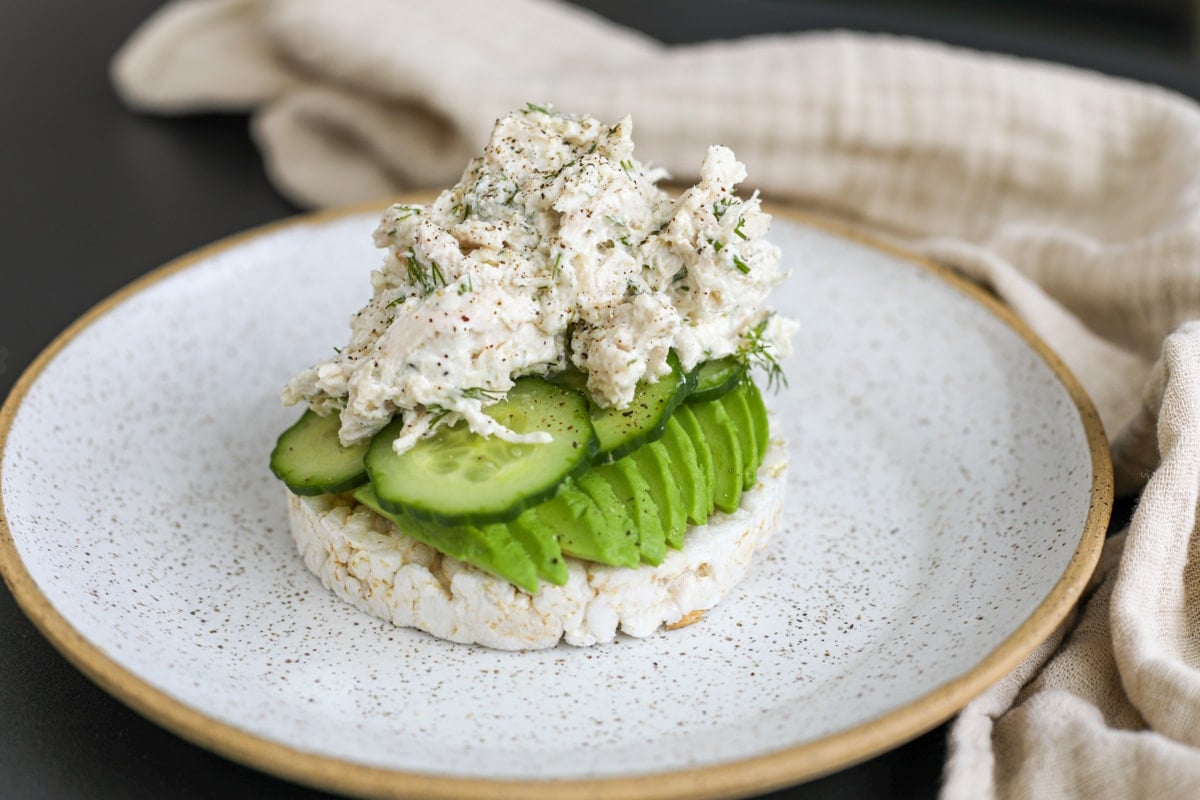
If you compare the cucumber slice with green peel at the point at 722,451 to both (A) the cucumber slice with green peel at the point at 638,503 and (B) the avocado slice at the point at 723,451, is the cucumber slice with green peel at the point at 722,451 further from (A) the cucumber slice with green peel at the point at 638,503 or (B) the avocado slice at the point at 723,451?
(A) the cucumber slice with green peel at the point at 638,503

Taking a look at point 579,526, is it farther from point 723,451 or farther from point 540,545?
point 723,451

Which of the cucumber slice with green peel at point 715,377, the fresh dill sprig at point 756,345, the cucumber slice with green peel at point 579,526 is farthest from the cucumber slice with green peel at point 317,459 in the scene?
the fresh dill sprig at point 756,345

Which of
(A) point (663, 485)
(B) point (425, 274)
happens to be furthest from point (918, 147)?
(B) point (425, 274)

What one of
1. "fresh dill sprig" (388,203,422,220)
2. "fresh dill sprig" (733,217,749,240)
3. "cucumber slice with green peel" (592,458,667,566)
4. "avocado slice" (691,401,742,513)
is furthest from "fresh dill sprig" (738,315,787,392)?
"fresh dill sprig" (388,203,422,220)

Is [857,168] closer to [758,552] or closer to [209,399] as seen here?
[758,552]

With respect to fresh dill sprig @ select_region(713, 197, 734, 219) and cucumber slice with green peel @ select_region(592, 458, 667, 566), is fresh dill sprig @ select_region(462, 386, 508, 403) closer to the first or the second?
cucumber slice with green peel @ select_region(592, 458, 667, 566)

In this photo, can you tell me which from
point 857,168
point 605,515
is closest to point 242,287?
point 605,515
